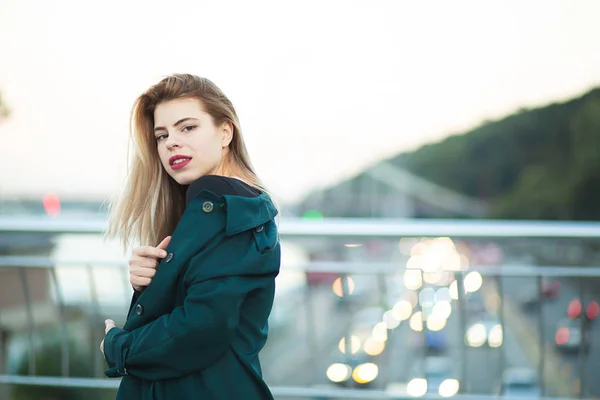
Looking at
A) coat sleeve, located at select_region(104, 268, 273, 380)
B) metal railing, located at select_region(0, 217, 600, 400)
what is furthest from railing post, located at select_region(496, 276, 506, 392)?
coat sleeve, located at select_region(104, 268, 273, 380)

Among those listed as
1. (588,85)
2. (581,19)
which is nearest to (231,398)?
(588,85)

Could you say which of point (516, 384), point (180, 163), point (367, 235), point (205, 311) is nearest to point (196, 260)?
point (205, 311)

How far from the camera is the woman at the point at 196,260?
3.88 ft

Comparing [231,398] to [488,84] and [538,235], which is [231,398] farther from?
[488,84]

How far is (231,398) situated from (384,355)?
2015 millimetres

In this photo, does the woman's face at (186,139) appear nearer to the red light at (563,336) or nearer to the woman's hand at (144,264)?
the woman's hand at (144,264)

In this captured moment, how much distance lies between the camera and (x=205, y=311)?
1153 mm

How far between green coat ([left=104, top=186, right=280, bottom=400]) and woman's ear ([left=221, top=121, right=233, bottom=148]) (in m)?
0.17

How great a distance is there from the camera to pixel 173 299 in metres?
1.24

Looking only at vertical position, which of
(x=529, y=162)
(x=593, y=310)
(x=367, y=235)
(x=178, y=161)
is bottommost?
(x=529, y=162)

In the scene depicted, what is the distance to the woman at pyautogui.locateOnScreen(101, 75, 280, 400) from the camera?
46.5 inches

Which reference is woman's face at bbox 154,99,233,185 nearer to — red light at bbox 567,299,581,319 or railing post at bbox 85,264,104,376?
railing post at bbox 85,264,104,376

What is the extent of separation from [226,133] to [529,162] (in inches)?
2253

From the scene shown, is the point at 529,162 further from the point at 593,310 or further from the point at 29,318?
the point at 29,318
